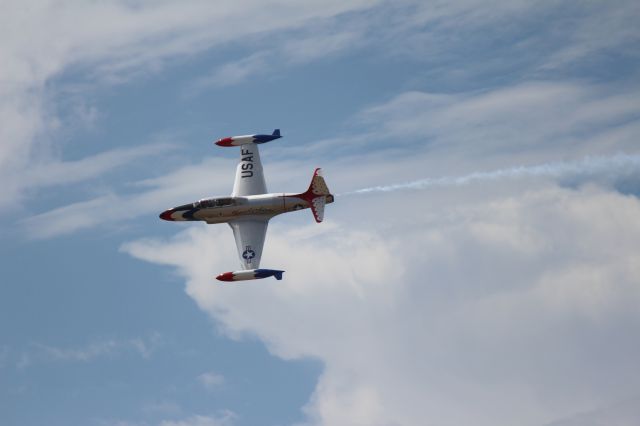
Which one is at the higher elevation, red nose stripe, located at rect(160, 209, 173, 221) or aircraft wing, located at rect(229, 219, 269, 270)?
red nose stripe, located at rect(160, 209, 173, 221)

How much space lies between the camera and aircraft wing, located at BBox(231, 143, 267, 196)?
132 meters

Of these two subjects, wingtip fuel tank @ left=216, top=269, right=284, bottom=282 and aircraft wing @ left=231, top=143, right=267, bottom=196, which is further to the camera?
aircraft wing @ left=231, top=143, right=267, bottom=196

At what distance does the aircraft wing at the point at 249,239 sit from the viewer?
12781cm

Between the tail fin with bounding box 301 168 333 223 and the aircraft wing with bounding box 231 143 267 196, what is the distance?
281 inches

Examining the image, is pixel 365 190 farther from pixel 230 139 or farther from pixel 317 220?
pixel 230 139

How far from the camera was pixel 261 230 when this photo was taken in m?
129

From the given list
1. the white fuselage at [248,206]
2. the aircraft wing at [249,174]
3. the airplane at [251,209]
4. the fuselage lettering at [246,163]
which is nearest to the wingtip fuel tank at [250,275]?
the airplane at [251,209]

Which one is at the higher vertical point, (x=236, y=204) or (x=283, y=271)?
(x=236, y=204)

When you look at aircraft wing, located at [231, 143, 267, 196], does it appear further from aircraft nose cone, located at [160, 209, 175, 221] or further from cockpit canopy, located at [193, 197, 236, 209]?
aircraft nose cone, located at [160, 209, 175, 221]

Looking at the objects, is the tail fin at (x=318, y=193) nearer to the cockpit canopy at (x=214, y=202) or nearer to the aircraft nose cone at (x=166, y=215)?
the cockpit canopy at (x=214, y=202)

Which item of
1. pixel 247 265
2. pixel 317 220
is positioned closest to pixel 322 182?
pixel 317 220

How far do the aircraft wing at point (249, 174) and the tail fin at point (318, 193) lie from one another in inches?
281

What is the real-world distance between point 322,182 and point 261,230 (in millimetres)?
9403

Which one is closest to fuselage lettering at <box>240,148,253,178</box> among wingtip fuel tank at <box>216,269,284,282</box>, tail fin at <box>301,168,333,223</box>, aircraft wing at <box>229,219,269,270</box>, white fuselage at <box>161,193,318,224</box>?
white fuselage at <box>161,193,318,224</box>
